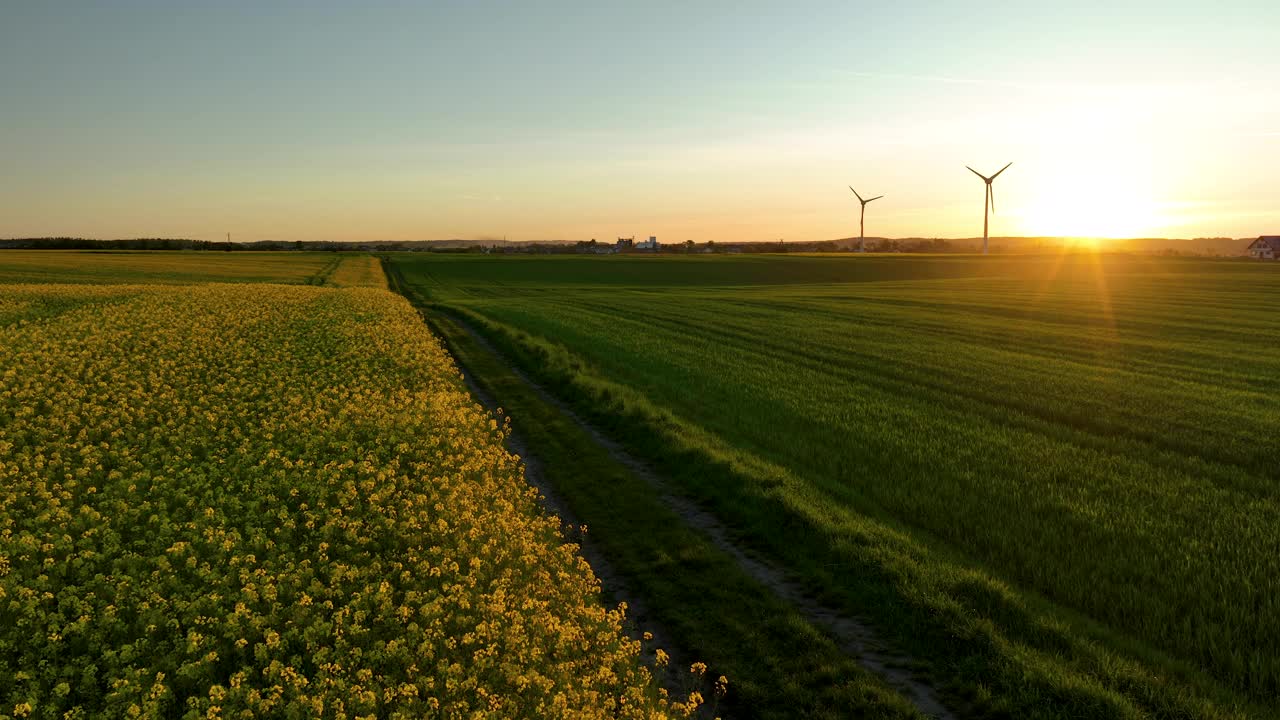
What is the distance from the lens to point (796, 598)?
9.65 metres

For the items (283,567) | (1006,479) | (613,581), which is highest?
(283,567)

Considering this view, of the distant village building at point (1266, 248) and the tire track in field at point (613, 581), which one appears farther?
the distant village building at point (1266, 248)

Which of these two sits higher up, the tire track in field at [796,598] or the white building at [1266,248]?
the white building at [1266,248]

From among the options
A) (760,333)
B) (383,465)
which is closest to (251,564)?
(383,465)

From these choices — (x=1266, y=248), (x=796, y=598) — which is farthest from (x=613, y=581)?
(x=1266, y=248)

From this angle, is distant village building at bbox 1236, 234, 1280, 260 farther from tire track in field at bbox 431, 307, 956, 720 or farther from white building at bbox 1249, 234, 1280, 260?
tire track in field at bbox 431, 307, 956, 720

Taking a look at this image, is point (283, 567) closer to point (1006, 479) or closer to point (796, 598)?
point (796, 598)

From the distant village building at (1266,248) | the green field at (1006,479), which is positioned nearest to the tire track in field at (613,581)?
the green field at (1006,479)

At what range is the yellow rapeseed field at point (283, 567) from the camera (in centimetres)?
640

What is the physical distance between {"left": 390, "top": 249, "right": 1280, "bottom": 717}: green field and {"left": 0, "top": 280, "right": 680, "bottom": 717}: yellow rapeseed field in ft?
12.4

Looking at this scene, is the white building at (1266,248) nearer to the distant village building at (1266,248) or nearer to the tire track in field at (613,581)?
the distant village building at (1266,248)

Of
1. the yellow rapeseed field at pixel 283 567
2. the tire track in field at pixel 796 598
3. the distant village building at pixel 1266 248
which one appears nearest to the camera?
the yellow rapeseed field at pixel 283 567

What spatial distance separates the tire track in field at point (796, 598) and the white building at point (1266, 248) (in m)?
194

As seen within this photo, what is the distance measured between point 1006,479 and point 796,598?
19.4ft
